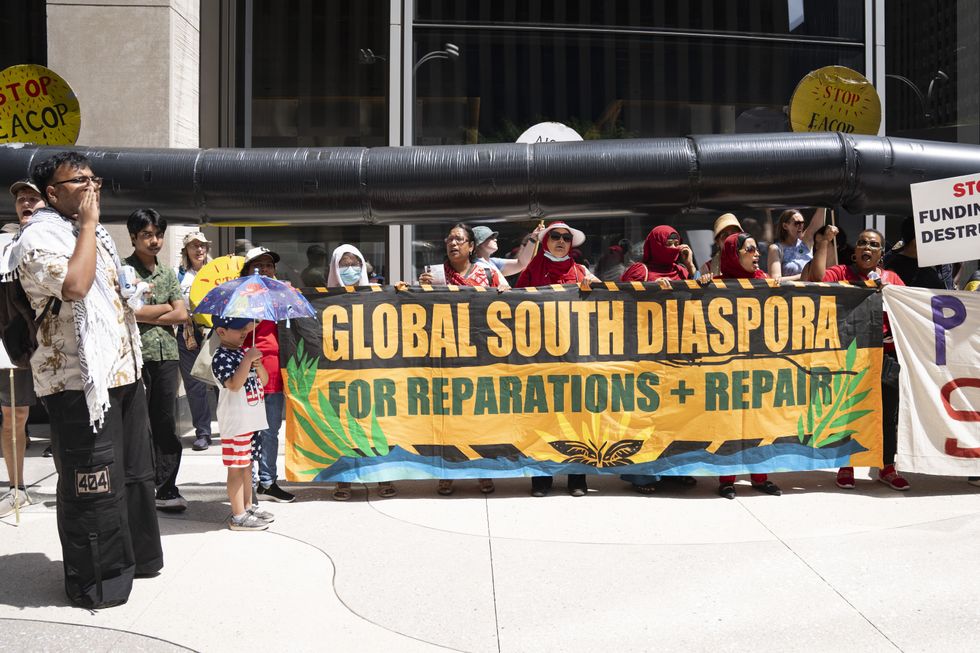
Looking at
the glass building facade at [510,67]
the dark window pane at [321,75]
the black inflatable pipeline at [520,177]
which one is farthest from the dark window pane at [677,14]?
the black inflatable pipeline at [520,177]

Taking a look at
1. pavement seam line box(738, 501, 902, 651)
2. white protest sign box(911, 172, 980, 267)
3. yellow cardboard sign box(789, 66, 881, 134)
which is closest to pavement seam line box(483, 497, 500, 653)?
pavement seam line box(738, 501, 902, 651)

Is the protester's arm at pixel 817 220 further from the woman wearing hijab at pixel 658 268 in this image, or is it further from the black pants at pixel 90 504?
the black pants at pixel 90 504

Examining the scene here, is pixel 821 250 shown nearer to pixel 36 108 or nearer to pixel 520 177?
pixel 520 177

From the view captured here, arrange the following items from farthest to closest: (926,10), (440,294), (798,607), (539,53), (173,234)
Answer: (926,10)
(539,53)
(173,234)
(440,294)
(798,607)

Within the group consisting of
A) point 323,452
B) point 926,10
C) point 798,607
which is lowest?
point 798,607

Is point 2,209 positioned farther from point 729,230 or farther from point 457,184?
point 729,230

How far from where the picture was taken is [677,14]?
11609 mm

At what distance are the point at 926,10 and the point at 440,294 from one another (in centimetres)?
975

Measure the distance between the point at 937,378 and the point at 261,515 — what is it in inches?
181

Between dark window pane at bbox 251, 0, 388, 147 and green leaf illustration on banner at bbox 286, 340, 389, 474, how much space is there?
5.83 m

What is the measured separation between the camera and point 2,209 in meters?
7.09

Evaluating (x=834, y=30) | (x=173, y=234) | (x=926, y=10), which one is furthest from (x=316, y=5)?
(x=926, y=10)

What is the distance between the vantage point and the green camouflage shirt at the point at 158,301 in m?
5.73

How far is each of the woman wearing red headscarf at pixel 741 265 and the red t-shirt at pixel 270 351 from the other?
3084 mm
